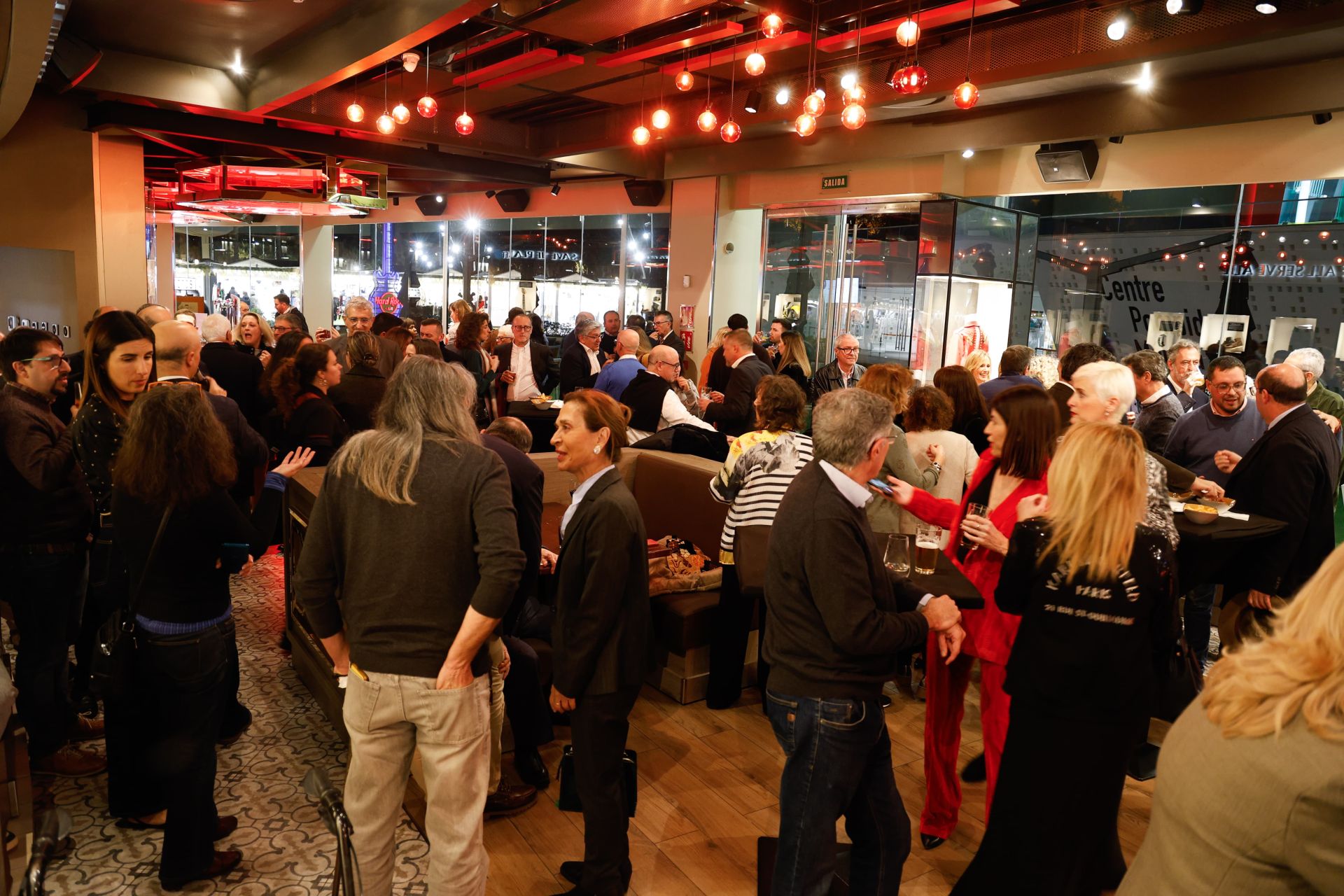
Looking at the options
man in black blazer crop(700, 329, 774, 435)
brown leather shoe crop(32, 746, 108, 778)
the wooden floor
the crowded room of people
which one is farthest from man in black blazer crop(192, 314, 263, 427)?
the wooden floor

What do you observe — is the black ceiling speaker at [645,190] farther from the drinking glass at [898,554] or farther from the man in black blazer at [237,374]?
the drinking glass at [898,554]

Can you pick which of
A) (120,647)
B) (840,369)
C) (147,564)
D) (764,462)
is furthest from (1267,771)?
(840,369)

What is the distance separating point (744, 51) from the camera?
721 cm

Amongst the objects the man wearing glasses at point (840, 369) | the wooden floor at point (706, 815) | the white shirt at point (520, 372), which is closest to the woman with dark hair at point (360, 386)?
the wooden floor at point (706, 815)

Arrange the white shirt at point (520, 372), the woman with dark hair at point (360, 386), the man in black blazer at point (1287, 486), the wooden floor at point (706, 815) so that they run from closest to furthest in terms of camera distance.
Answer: the wooden floor at point (706, 815) → the man in black blazer at point (1287, 486) → the woman with dark hair at point (360, 386) → the white shirt at point (520, 372)

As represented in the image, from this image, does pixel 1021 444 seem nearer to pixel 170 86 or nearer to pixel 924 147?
pixel 924 147

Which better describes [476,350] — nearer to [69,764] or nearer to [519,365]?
[519,365]

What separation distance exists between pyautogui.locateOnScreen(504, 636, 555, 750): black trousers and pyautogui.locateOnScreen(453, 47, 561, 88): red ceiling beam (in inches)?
207

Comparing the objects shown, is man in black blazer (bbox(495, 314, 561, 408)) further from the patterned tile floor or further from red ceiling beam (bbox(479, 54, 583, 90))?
the patterned tile floor

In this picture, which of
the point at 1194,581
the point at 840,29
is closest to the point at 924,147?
the point at 840,29

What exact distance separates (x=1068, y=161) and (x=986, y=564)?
6.49 metres

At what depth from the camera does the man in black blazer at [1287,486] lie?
13.6 ft

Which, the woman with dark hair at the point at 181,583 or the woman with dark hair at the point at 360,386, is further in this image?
the woman with dark hair at the point at 360,386

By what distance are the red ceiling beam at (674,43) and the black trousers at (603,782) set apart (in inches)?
205
